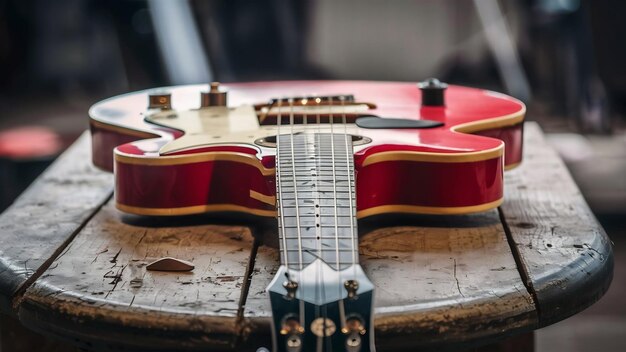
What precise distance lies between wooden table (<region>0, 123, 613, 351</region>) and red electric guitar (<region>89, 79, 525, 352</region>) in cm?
4

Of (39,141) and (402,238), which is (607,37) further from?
(402,238)

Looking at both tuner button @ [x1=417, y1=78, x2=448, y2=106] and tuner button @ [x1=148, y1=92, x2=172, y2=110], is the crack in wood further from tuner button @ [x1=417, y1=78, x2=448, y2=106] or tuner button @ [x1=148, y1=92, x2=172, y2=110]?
tuner button @ [x1=148, y1=92, x2=172, y2=110]

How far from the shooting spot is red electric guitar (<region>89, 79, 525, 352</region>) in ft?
2.26

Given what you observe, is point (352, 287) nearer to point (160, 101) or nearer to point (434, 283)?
point (434, 283)

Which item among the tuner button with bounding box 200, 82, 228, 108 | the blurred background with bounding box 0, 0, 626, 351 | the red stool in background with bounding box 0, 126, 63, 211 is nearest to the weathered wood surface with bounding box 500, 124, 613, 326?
the tuner button with bounding box 200, 82, 228, 108

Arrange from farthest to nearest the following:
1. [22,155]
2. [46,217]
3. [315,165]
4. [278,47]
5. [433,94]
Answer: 1. [278,47]
2. [22,155]
3. [433,94]
4. [46,217]
5. [315,165]

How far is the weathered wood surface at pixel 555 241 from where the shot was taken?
0.85 metres

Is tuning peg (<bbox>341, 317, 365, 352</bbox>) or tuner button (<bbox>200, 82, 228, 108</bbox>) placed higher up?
tuner button (<bbox>200, 82, 228, 108</bbox>)

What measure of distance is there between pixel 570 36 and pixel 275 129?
2562 mm

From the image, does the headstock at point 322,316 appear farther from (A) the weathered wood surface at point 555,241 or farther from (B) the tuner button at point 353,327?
(A) the weathered wood surface at point 555,241

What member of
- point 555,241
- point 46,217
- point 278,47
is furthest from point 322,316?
point 278,47

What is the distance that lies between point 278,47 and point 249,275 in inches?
115

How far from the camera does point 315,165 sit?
928mm

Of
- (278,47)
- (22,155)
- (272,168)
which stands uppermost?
(272,168)
